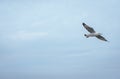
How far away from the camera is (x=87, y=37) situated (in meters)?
95.6

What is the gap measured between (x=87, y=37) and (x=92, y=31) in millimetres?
3137

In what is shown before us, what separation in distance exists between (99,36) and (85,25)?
5.17m

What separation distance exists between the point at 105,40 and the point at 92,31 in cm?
456

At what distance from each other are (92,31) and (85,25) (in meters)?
2.28

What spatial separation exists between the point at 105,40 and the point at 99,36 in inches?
73.3

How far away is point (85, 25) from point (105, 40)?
21.7 ft

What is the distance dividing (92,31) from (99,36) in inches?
136

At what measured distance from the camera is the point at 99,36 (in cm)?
10056

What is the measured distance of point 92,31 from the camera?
9800 cm

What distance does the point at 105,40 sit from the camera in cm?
10000
